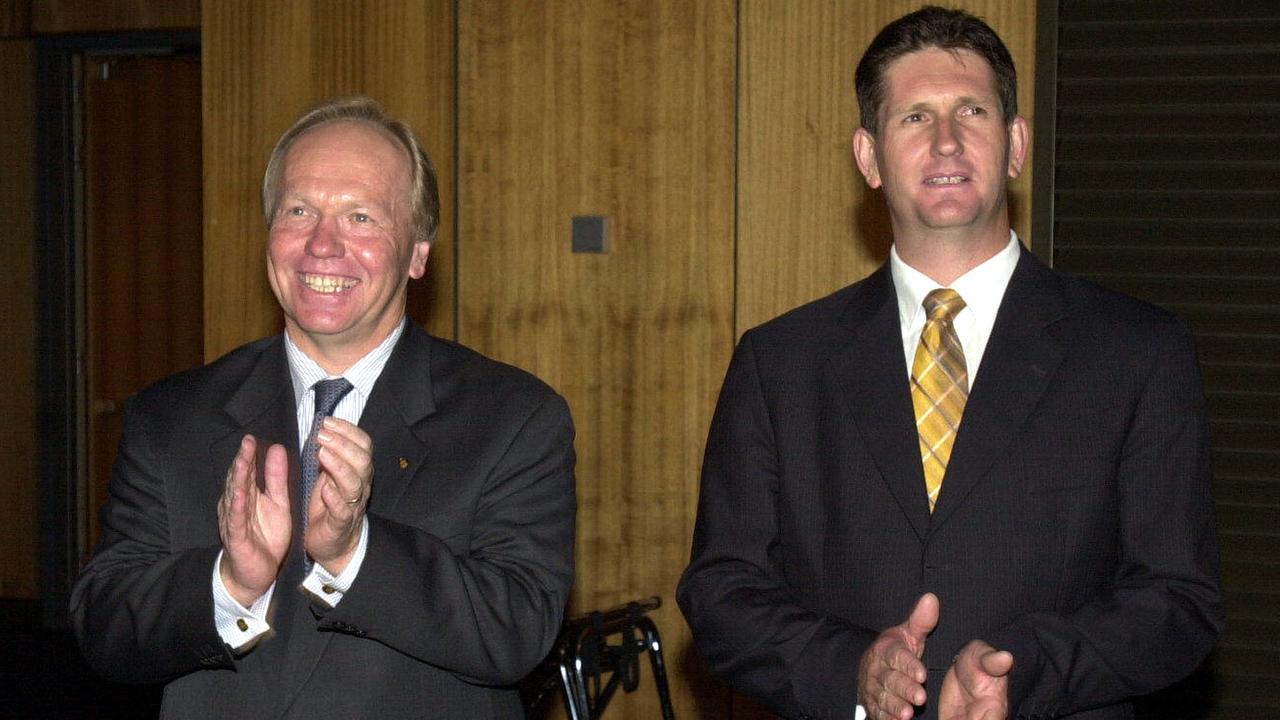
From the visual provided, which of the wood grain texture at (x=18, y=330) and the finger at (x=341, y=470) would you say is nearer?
the finger at (x=341, y=470)

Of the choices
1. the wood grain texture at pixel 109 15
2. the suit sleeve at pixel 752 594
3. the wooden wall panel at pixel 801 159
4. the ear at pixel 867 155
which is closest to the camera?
the suit sleeve at pixel 752 594

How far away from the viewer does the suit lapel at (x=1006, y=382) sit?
2.04 metres

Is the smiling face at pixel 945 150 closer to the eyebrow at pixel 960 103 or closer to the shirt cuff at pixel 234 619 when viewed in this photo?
the eyebrow at pixel 960 103

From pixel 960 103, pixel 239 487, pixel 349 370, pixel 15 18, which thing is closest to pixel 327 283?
pixel 349 370

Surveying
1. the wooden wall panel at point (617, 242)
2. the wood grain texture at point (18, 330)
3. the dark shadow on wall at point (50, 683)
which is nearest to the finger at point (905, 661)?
the wooden wall panel at point (617, 242)

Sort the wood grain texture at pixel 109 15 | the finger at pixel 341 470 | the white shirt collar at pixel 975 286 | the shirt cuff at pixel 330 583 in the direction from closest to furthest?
the finger at pixel 341 470, the shirt cuff at pixel 330 583, the white shirt collar at pixel 975 286, the wood grain texture at pixel 109 15

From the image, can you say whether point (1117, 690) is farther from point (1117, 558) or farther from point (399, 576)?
point (399, 576)

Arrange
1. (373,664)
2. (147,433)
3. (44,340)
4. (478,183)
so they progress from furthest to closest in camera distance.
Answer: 1. (44,340)
2. (478,183)
3. (147,433)
4. (373,664)

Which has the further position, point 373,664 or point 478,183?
point 478,183

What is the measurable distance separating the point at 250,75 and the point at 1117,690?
150 inches

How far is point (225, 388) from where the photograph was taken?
220 centimetres

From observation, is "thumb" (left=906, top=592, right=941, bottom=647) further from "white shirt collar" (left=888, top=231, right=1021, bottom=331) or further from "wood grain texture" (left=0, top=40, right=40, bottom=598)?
"wood grain texture" (left=0, top=40, right=40, bottom=598)

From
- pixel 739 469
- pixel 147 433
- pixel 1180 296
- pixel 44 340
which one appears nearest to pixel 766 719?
pixel 1180 296

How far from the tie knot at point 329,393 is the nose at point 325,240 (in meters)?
0.20
